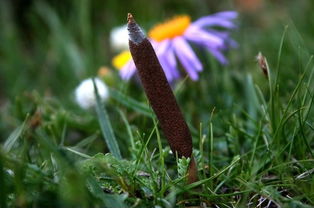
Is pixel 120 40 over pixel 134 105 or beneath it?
over

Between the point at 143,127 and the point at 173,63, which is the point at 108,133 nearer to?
the point at 143,127

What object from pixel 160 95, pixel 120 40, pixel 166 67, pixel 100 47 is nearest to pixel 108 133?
pixel 160 95

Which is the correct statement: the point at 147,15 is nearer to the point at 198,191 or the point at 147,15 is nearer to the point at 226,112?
the point at 226,112

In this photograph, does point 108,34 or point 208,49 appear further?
point 108,34

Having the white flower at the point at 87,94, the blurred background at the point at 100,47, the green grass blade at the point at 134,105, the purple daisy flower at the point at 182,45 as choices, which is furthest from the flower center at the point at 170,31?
the green grass blade at the point at 134,105

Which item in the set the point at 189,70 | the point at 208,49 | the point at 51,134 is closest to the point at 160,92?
the point at 51,134

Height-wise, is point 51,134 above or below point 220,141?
above

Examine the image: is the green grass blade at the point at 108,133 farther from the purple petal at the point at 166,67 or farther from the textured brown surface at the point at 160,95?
the purple petal at the point at 166,67
